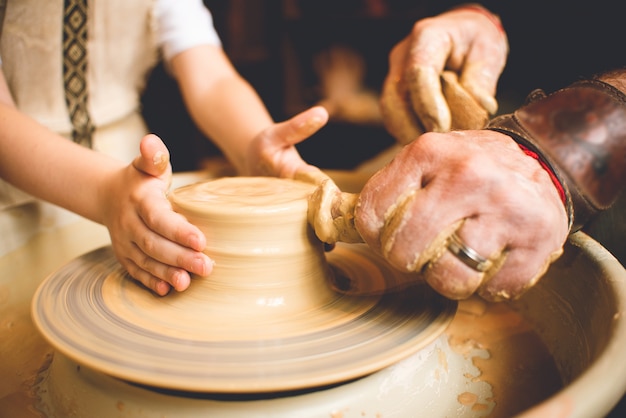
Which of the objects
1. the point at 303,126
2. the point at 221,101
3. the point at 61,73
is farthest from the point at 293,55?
the point at 303,126

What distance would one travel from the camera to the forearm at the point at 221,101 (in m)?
1.41

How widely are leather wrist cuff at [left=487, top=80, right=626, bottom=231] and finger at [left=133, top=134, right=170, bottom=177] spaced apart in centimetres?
51

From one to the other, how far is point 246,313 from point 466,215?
0.36m

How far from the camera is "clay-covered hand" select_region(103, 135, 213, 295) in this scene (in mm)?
804

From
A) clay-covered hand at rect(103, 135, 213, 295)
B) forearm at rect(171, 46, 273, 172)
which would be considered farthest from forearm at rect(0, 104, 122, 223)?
forearm at rect(171, 46, 273, 172)

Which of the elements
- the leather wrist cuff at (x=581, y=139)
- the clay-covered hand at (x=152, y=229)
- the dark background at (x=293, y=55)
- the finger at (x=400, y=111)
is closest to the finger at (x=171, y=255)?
the clay-covered hand at (x=152, y=229)

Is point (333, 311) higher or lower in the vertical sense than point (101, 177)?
lower

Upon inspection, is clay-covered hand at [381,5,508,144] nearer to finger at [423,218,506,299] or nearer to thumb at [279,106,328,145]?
thumb at [279,106,328,145]

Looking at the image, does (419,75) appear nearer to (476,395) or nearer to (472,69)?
(472,69)

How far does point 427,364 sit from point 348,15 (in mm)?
2831

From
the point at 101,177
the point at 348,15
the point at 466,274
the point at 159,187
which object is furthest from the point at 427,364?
the point at 348,15

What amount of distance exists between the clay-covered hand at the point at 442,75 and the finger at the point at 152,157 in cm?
53

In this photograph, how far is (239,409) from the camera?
0.72 m

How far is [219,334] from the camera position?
77 cm
